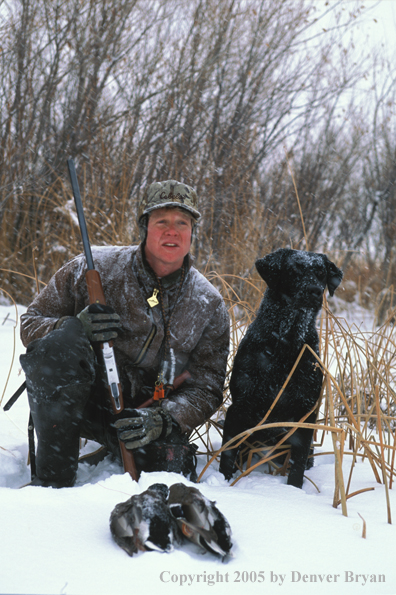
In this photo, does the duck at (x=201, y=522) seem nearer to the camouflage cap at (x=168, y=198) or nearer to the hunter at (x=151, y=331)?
the hunter at (x=151, y=331)

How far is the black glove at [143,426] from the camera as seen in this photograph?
5.78 ft

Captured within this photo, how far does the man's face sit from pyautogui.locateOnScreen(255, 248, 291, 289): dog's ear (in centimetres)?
33

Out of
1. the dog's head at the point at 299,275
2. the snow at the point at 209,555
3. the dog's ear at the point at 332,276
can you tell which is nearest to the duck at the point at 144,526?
the snow at the point at 209,555

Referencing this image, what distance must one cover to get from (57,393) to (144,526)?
0.64 metres

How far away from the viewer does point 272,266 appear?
1893 mm

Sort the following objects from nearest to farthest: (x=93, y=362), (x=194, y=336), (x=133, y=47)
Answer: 1. (x=93, y=362)
2. (x=194, y=336)
3. (x=133, y=47)

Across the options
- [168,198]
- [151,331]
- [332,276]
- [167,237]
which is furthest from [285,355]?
[168,198]

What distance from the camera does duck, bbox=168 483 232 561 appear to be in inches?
48.1

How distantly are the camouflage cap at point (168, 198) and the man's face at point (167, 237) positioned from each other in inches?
1.4

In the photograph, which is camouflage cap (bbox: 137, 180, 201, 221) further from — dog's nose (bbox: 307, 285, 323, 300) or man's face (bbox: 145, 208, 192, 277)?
dog's nose (bbox: 307, 285, 323, 300)

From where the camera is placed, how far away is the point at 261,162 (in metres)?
6.65

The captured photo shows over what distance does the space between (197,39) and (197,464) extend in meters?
5.63

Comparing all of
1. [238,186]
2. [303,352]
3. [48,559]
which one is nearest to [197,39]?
[238,186]

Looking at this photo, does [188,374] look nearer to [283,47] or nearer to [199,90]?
[199,90]
